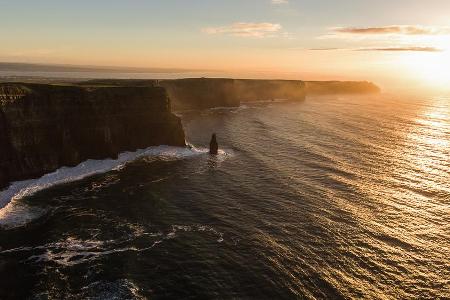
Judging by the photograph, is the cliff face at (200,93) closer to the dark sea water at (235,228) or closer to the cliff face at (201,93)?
the cliff face at (201,93)

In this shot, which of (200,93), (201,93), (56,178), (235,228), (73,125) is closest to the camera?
(235,228)

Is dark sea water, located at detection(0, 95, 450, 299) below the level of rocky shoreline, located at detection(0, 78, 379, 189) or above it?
below

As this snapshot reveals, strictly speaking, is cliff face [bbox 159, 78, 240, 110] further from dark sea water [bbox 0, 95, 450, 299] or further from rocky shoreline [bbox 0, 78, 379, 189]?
dark sea water [bbox 0, 95, 450, 299]

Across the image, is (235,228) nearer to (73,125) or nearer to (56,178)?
(56,178)

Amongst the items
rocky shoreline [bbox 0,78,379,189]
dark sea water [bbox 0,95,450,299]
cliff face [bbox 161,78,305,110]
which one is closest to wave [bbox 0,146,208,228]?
dark sea water [bbox 0,95,450,299]

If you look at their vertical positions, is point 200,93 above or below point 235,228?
above

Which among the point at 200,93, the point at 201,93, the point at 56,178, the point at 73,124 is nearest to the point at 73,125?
the point at 73,124

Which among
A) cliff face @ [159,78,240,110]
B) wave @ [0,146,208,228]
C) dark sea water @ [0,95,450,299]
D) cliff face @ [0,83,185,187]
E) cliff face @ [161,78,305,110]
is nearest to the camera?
dark sea water @ [0,95,450,299]

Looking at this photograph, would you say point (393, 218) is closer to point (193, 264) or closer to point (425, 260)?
point (425, 260)
